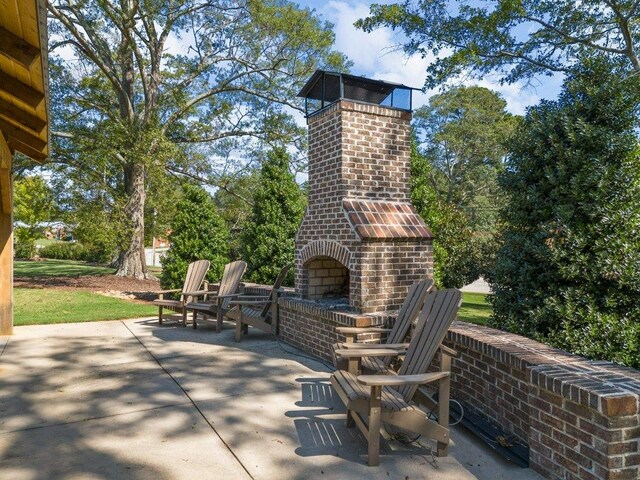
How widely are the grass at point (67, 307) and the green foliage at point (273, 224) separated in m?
2.27

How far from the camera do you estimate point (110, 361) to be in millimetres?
4840

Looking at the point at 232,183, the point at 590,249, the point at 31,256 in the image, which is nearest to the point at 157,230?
the point at 232,183

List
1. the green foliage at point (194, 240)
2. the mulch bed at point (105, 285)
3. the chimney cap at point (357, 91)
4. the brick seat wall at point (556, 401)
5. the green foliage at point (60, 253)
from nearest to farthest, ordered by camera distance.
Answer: the brick seat wall at point (556, 401), the chimney cap at point (357, 91), the green foliage at point (194, 240), the mulch bed at point (105, 285), the green foliage at point (60, 253)

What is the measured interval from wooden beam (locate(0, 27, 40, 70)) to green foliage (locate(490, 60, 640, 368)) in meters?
4.49

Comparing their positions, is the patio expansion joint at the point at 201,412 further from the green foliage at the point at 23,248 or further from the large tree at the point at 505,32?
the green foliage at the point at 23,248

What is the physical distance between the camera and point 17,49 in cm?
327

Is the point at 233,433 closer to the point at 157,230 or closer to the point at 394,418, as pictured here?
the point at 394,418

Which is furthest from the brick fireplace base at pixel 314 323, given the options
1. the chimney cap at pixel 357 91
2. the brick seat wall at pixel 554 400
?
the chimney cap at pixel 357 91

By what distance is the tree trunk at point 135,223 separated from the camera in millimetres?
13938

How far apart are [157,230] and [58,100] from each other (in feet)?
17.7

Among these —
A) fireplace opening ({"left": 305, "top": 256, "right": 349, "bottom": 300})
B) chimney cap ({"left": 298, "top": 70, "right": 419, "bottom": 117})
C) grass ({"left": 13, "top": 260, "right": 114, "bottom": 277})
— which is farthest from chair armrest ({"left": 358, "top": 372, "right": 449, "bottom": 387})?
grass ({"left": 13, "top": 260, "right": 114, "bottom": 277})

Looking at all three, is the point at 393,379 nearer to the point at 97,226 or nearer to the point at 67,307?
the point at 67,307

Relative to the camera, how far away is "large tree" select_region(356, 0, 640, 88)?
373 inches

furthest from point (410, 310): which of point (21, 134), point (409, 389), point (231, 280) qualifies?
point (21, 134)
